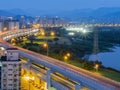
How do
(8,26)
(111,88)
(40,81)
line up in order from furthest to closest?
1. (8,26)
2. (40,81)
3. (111,88)

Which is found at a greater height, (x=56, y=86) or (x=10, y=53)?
(x=10, y=53)

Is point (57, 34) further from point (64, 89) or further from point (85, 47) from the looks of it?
point (64, 89)

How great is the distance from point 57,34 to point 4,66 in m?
23.0

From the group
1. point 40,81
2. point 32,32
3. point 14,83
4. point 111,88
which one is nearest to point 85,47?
point 32,32

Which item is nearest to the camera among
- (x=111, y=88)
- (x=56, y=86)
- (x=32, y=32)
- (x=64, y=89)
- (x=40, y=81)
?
(x=111, y=88)

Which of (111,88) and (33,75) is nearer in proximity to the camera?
(111,88)

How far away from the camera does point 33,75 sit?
36.7 ft

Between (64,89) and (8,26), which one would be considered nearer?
(64,89)

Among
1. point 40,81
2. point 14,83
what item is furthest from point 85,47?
point 14,83

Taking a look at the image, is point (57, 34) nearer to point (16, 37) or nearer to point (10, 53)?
point (16, 37)

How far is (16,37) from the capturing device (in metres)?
25.7

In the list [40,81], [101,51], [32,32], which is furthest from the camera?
[32,32]

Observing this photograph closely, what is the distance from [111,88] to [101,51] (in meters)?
17.3

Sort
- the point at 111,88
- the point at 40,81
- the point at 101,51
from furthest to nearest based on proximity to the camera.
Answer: the point at 101,51, the point at 40,81, the point at 111,88
